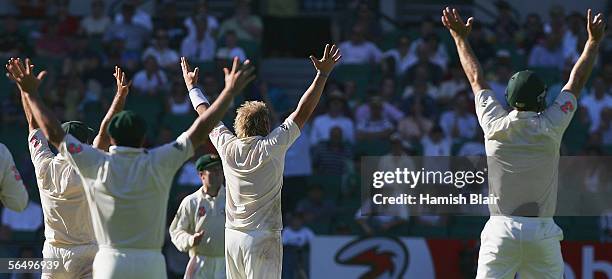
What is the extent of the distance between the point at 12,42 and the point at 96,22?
4.79ft

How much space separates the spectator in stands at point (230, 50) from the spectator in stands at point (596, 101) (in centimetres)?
516

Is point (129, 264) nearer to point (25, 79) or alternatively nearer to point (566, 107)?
point (25, 79)

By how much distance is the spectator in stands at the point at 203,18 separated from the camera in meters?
19.4

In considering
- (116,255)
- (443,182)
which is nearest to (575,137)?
(443,182)

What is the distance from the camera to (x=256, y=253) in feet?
29.7

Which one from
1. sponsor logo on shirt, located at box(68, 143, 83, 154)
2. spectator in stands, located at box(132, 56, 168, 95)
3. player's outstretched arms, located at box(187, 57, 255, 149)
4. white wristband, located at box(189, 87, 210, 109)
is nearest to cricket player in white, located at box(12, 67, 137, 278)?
white wristband, located at box(189, 87, 210, 109)

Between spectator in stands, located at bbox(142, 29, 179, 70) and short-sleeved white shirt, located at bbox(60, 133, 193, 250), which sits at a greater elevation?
spectator in stands, located at bbox(142, 29, 179, 70)

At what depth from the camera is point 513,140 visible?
8.49m

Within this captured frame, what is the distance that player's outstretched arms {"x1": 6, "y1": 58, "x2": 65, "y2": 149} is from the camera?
7.31 meters

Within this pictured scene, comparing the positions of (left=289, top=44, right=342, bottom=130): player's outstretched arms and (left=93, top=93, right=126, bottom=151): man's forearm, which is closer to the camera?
(left=289, top=44, right=342, bottom=130): player's outstretched arms

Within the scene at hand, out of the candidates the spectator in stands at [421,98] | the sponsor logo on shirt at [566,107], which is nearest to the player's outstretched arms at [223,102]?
the sponsor logo on shirt at [566,107]

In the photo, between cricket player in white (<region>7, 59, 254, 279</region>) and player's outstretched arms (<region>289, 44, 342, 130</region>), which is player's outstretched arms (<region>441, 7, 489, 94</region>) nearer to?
player's outstretched arms (<region>289, 44, 342, 130</region>)

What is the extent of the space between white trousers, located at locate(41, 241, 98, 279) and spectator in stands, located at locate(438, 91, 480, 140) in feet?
30.3

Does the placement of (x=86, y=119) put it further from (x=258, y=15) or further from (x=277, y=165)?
(x=277, y=165)
